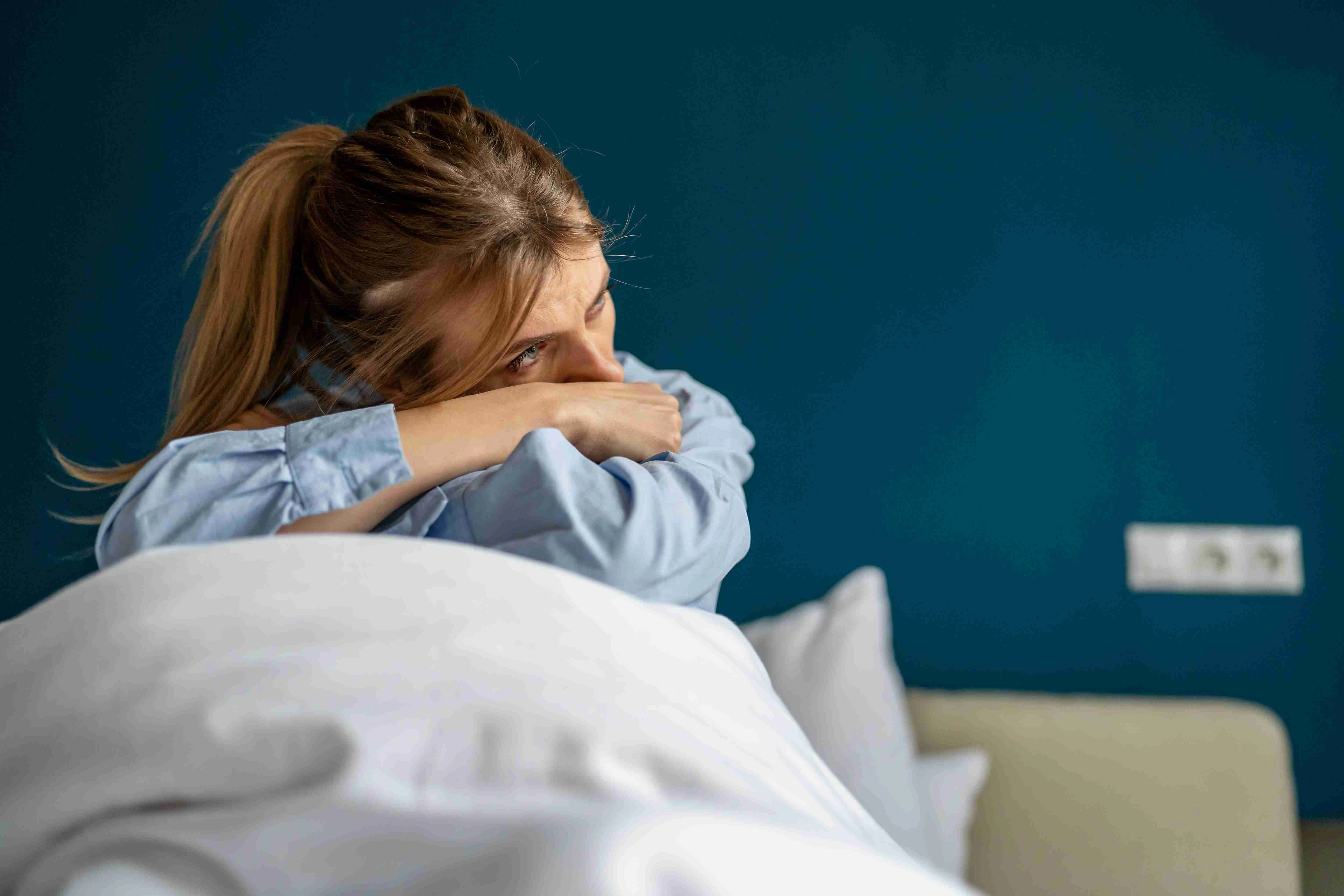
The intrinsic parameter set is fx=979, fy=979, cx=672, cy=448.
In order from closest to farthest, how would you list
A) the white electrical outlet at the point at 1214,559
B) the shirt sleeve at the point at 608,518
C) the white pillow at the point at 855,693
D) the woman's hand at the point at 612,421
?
the shirt sleeve at the point at 608,518 < the woman's hand at the point at 612,421 < the white pillow at the point at 855,693 < the white electrical outlet at the point at 1214,559

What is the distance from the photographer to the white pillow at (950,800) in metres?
1.46

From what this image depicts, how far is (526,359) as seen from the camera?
915 mm

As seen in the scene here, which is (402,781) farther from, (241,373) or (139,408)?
(139,408)

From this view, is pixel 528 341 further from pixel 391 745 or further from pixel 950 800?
pixel 950 800

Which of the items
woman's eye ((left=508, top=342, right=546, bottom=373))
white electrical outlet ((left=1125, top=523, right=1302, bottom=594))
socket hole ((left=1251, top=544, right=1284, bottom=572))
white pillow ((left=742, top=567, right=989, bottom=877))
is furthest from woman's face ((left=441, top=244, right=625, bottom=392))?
socket hole ((left=1251, top=544, right=1284, bottom=572))

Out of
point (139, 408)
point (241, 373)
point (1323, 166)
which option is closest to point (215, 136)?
point (139, 408)

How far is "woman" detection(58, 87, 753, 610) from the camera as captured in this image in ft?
2.32

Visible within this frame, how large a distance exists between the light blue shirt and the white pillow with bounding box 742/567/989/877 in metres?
0.80

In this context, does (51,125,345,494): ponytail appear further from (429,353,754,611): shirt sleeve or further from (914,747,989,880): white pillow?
(914,747,989,880): white pillow

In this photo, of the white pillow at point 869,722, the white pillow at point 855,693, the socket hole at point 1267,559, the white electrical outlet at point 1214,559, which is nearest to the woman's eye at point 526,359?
the white pillow at point 855,693

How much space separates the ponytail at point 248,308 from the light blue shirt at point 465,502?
0.14 metres

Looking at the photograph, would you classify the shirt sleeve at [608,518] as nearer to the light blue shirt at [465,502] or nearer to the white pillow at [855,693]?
the light blue shirt at [465,502]

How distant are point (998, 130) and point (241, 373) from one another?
4.61ft

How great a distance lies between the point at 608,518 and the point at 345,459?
214 mm
